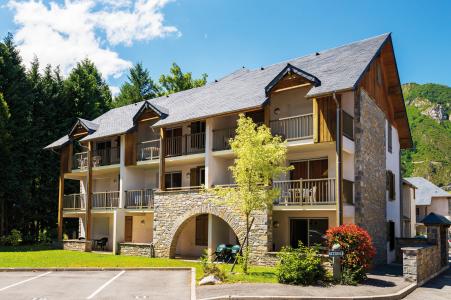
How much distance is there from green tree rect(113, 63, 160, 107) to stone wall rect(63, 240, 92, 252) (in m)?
25.0

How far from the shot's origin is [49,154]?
39.4 metres

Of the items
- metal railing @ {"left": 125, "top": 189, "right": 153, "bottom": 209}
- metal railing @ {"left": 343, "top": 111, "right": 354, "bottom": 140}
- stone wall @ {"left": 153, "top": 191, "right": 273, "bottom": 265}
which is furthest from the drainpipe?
metal railing @ {"left": 125, "top": 189, "right": 153, "bottom": 209}

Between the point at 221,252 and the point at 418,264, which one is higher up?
the point at 418,264

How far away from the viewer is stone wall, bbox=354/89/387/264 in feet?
68.1

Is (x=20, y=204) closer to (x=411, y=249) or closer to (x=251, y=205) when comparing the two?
(x=251, y=205)

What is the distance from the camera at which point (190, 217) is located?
78.6ft

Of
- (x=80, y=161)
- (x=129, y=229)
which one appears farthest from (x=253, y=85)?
(x=80, y=161)

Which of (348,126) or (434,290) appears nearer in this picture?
(434,290)

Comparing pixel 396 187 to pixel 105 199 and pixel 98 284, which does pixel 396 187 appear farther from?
pixel 98 284

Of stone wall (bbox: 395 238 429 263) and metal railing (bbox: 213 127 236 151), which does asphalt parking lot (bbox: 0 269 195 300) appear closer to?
metal railing (bbox: 213 127 236 151)

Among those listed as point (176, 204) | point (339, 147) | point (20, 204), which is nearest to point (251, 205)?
point (339, 147)

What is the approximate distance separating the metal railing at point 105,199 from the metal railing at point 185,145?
5656mm

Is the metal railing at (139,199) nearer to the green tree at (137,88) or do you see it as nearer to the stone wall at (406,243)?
the stone wall at (406,243)

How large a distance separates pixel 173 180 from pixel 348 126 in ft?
39.3
